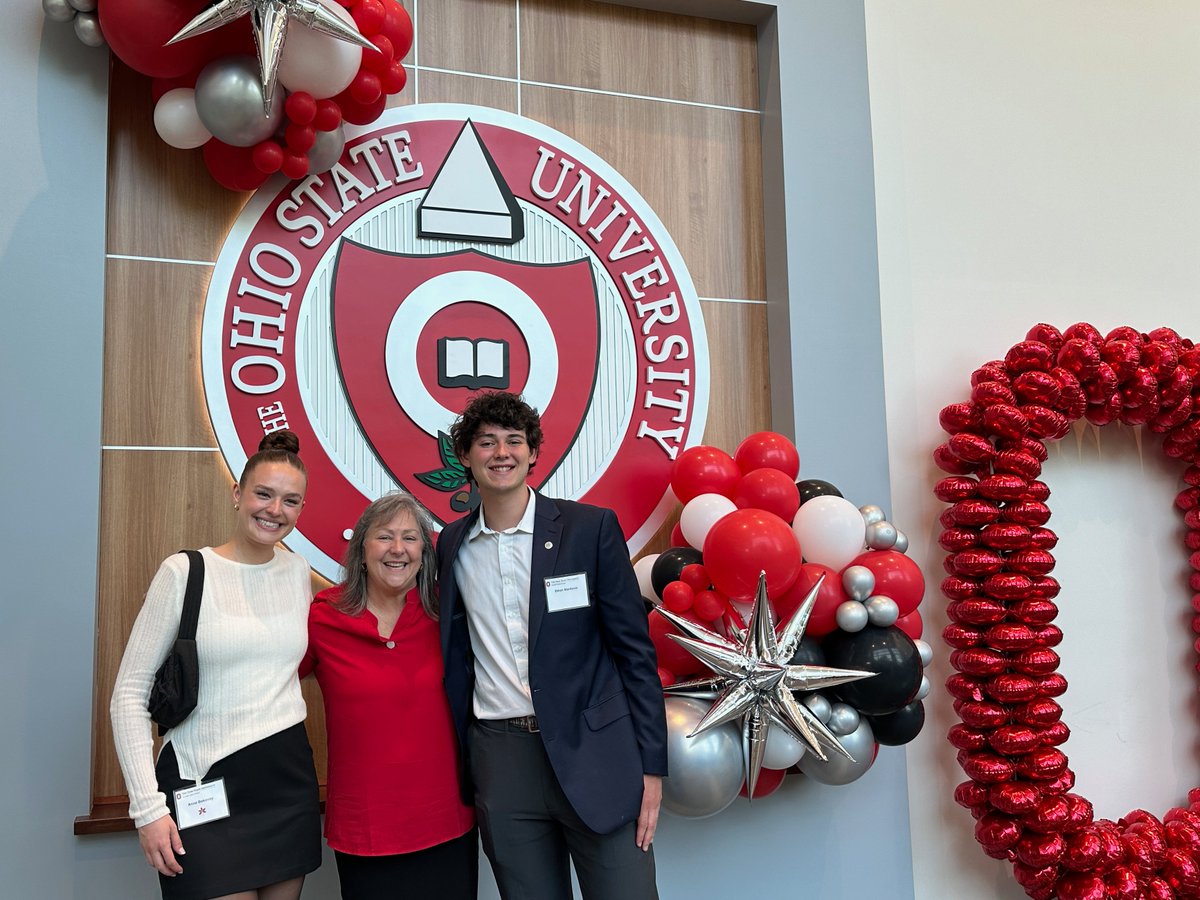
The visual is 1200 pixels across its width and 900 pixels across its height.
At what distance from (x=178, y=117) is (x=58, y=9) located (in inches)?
15.4

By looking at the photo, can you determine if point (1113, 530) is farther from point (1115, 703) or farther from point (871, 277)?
point (871, 277)

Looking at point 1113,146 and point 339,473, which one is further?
point 1113,146

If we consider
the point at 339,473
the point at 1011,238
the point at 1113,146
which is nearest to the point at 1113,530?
the point at 1011,238

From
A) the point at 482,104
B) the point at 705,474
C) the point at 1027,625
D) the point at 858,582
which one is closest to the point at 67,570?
the point at 705,474

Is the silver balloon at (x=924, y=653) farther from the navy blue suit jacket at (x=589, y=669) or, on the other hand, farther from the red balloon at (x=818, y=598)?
the navy blue suit jacket at (x=589, y=669)

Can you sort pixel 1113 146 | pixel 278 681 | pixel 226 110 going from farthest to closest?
pixel 1113 146, pixel 226 110, pixel 278 681

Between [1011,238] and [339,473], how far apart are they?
2559 millimetres

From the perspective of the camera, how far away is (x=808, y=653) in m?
2.78

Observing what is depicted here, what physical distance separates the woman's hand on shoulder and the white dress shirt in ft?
2.13

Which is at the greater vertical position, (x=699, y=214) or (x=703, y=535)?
(x=699, y=214)

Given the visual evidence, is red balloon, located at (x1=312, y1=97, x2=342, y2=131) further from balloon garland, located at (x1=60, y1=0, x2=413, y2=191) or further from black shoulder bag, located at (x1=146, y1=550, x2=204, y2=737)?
black shoulder bag, located at (x1=146, y1=550, x2=204, y2=737)

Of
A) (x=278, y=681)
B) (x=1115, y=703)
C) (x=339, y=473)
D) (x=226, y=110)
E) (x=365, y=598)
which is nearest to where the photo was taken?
(x=278, y=681)

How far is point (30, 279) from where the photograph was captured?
2762mm

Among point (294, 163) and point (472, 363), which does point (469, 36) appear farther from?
point (472, 363)
